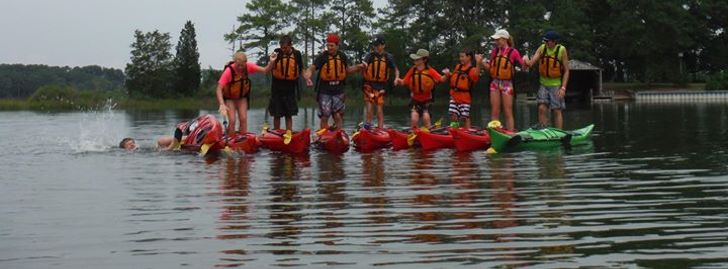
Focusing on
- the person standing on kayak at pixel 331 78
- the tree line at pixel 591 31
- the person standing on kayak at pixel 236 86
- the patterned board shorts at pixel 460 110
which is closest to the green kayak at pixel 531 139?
the patterned board shorts at pixel 460 110

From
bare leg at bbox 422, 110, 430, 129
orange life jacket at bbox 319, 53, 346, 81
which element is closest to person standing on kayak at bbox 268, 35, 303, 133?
orange life jacket at bbox 319, 53, 346, 81

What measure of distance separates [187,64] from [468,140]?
53910mm

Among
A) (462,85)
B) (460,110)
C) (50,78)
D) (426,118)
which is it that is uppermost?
(50,78)

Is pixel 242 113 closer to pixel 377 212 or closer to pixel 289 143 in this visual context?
pixel 289 143

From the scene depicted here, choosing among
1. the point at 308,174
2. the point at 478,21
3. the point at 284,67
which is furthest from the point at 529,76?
the point at 308,174

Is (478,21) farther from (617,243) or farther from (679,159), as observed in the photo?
(617,243)

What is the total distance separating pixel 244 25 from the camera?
237 feet

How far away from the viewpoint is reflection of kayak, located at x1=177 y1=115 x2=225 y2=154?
13305 mm

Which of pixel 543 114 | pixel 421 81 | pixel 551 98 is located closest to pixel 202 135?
pixel 421 81

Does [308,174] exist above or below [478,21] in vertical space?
below

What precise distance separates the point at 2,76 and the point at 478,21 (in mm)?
54753

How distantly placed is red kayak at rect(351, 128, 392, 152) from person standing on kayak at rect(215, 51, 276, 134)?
175 centimetres

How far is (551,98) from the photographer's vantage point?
14586 mm

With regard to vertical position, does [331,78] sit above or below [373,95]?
above
